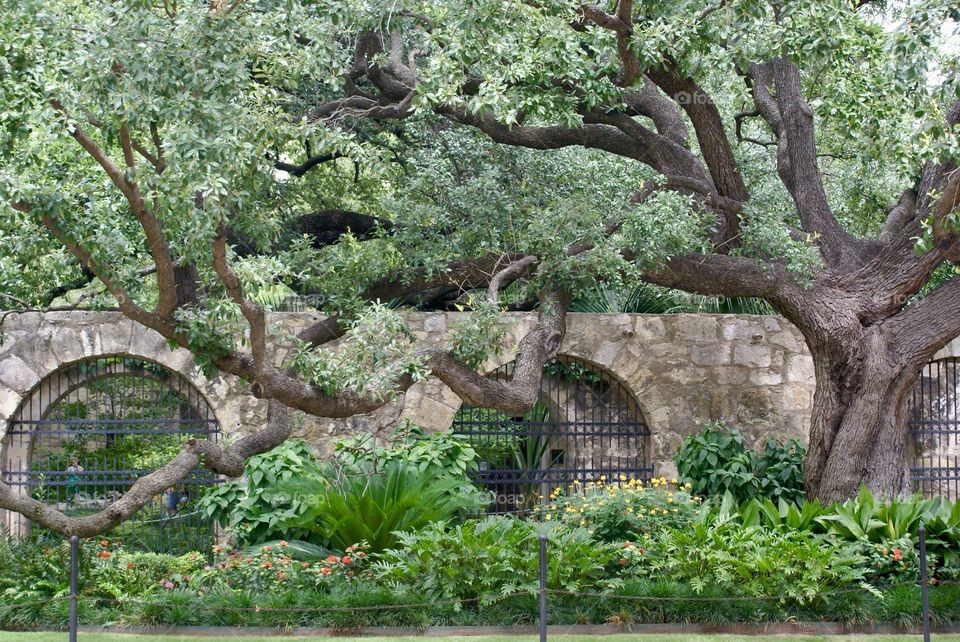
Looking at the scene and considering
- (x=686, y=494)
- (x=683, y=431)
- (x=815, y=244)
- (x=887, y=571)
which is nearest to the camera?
(x=887, y=571)

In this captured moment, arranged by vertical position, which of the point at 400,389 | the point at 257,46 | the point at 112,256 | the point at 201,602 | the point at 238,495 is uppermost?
the point at 257,46

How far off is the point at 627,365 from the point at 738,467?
1545 mm

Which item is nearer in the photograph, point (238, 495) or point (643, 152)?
point (238, 495)

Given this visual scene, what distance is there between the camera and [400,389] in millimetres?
7547

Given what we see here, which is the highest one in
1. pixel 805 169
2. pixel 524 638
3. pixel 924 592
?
pixel 805 169

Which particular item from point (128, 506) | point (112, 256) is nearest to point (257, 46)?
point (112, 256)

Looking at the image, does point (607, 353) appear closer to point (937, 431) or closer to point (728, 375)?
point (728, 375)

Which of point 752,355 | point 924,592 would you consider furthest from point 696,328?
point 924,592

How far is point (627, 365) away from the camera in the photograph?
10430mm

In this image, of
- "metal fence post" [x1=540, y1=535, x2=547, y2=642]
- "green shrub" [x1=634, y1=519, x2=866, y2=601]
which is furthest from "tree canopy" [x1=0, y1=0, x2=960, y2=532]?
"metal fence post" [x1=540, y1=535, x2=547, y2=642]

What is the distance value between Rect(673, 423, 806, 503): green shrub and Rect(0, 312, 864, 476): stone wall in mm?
491

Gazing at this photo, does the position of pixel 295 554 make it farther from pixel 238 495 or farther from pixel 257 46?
pixel 257 46

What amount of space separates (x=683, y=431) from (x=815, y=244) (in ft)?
7.77

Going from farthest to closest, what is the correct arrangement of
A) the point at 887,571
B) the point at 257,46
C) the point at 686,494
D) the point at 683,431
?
1. the point at 683,431
2. the point at 686,494
3. the point at 887,571
4. the point at 257,46
